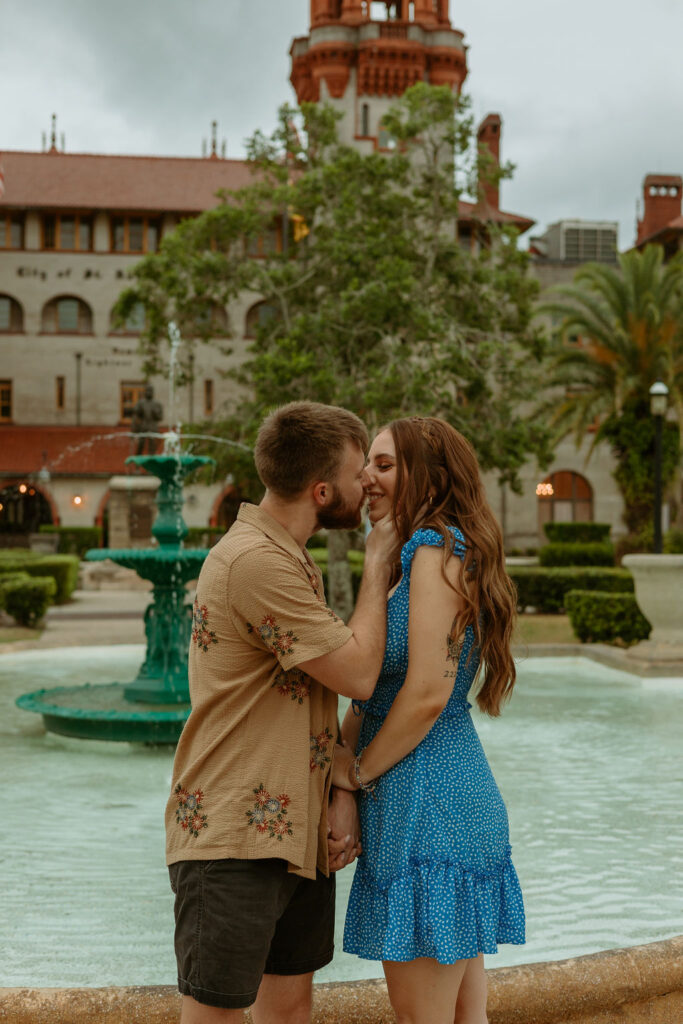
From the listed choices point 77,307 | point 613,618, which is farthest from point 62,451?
point 613,618

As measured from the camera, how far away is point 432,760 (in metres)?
2.44

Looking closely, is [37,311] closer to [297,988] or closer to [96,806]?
[96,806]

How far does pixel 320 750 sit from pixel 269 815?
0.21 metres

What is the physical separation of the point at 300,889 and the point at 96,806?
179 inches

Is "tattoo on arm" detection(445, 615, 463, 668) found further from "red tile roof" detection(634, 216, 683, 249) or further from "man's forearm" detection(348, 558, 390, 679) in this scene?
"red tile roof" detection(634, 216, 683, 249)

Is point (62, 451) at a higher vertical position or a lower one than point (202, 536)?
higher

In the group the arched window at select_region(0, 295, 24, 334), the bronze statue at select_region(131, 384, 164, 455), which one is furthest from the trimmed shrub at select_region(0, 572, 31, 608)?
the arched window at select_region(0, 295, 24, 334)

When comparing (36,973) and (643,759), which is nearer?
(36,973)

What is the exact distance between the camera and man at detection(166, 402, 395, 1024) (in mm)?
2273

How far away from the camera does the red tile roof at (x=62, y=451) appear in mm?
39469

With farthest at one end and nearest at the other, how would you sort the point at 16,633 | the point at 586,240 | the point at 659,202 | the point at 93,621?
the point at 586,240 → the point at 659,202 → the point at 93,621 → the point at 16,633

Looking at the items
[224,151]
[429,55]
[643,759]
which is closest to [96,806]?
[643,759]

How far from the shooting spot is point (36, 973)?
3922mm

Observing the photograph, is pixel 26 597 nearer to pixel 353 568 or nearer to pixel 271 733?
pixel 353 568
